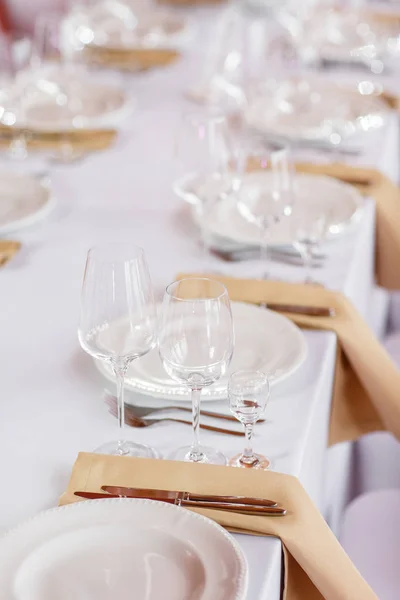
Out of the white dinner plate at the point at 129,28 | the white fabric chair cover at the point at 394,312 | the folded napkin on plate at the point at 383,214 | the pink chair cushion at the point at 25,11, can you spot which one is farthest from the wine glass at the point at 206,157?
the pink chair cushion at the point at 25,11

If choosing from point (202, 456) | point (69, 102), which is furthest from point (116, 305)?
point (69, 102)

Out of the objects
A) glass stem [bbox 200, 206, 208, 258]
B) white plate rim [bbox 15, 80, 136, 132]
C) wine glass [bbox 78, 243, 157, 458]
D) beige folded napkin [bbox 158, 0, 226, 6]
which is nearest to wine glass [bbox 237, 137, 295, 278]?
glass stem [bbox 200, 206, 208, 258]

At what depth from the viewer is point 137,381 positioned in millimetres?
1142

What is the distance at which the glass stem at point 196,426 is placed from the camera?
39.0 inches

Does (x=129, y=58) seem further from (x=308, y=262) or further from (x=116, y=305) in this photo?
(x=116, y=305)

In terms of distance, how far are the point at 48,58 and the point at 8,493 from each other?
1.86m

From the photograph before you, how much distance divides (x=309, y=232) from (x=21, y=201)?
603mm

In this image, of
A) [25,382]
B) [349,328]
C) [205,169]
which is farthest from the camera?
[205,169]

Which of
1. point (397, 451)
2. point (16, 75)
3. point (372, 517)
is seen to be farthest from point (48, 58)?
point (372, 517)

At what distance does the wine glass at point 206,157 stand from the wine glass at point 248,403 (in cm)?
59

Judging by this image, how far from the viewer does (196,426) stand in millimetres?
1008

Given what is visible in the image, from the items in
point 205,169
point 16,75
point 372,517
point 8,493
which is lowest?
point 8,493

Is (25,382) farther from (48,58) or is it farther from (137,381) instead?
(48,58)

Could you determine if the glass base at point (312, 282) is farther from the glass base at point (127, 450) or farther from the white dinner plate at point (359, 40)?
the white dinner plate at point (359, 40)
